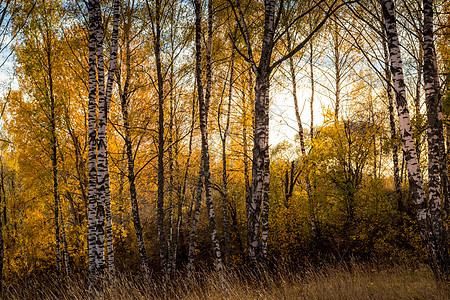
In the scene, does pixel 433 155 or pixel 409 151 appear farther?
pixel 433 155

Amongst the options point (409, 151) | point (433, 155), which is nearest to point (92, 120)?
point (409, 151)

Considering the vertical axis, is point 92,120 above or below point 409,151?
above

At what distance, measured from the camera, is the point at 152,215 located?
67.9 ft

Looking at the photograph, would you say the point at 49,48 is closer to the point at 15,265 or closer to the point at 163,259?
the point at 163,259

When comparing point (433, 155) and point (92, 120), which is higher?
point (92, 120)

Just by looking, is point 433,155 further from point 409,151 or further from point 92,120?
point 92,120

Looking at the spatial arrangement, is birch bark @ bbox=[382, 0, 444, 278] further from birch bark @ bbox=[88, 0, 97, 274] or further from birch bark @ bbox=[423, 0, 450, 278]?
birch bark @ bbox=[88, 0, 97, 274]

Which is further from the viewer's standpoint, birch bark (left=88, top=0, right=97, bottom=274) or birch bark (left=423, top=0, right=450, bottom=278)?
birch bark (left=88, top=0, right=97, bottom=274)

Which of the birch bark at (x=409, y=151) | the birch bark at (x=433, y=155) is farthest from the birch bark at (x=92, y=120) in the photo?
the birch bark at (x=433, y=155)

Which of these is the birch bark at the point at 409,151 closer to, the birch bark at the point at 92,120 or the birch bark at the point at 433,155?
the birch bark at the point at 433,155

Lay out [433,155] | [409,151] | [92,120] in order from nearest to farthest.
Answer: [409,151]
[433,155]
[92,120]

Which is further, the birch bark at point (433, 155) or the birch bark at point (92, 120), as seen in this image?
the birch bark at point (92, 120)

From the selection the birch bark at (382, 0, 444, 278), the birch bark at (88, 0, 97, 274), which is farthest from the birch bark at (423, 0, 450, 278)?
the birch bark at (88, 0, 97, 274)

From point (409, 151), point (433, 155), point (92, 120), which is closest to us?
point (409, 151)
